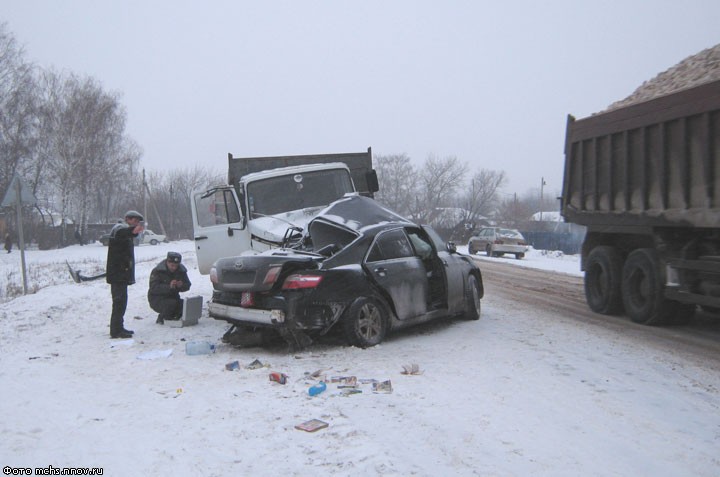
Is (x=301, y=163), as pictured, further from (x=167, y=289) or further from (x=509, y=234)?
(x=509, y=234)

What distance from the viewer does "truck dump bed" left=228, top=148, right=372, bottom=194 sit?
1177 cm

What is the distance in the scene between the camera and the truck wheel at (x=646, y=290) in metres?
8.41

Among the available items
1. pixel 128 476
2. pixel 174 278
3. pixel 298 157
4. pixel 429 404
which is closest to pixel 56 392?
pixel 128 476

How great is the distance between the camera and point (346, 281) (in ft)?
21.7

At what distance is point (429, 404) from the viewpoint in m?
4.65

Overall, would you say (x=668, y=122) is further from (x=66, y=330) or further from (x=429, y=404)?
(x=66, y=330)

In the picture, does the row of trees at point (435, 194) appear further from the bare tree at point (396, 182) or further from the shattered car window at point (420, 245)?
the shattered car window at point (420, 245)

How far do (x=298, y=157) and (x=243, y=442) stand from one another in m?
8.73

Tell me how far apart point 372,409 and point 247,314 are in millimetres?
2465

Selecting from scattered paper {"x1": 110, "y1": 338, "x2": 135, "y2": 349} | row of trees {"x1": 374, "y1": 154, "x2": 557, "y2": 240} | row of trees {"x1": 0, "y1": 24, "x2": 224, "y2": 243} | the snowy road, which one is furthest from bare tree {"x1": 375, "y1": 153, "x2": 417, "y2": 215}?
scattered paper {"x1": 110, "y1": 338, "x2": 135, "y2": 349}

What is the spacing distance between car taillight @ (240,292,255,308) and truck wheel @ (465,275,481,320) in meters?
3.50

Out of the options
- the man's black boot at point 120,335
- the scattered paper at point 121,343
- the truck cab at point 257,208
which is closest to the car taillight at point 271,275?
the scattered paper at point 121,343

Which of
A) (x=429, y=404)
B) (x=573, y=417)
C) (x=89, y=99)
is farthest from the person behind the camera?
(x=89, y=99)

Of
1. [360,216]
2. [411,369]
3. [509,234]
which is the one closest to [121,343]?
[360,216]
